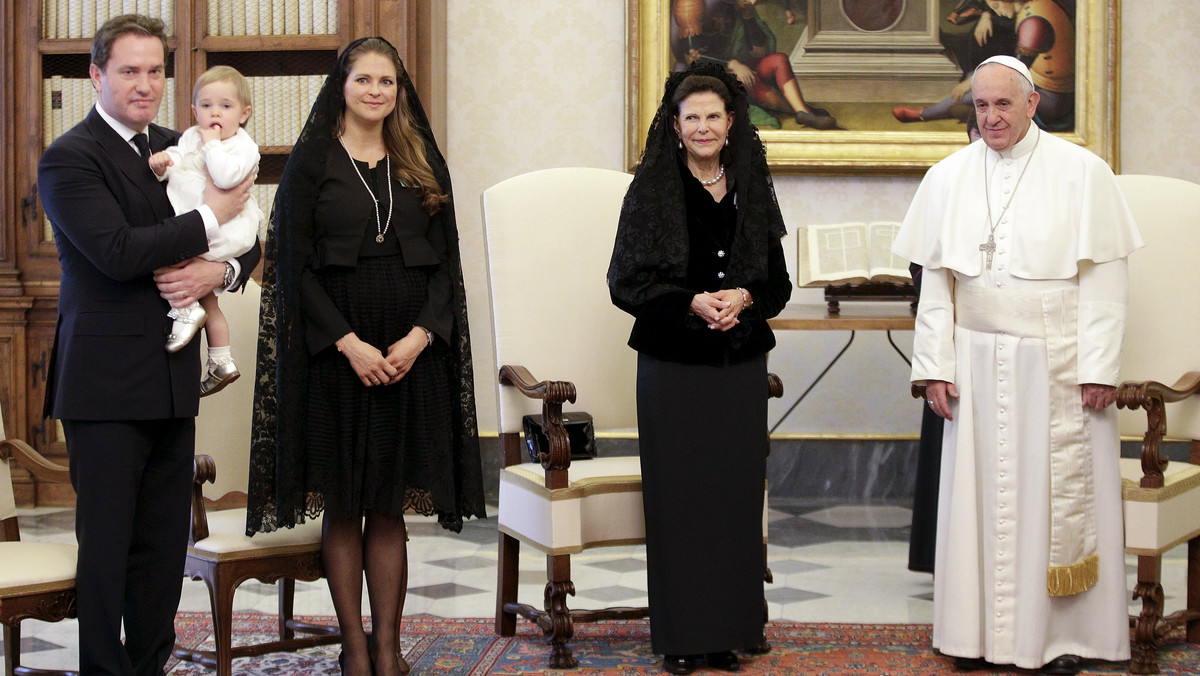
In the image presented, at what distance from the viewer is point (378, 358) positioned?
9.57ft

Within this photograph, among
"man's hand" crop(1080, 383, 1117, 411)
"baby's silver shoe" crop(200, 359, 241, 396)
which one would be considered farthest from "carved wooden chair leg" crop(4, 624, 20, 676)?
"man's hand" crop(1080, 383, 1117, 411)

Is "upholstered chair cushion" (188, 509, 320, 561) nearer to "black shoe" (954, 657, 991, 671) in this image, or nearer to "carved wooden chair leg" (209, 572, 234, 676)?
"carved wooden chair leg" (209, 572, 234, 676)

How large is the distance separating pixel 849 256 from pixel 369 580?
2.74 meters

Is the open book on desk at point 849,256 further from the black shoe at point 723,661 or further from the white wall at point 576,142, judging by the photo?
the black shoe at point 723,661

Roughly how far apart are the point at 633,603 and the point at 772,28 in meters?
3.16

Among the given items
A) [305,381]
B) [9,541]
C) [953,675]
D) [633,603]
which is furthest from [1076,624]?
[9,541]

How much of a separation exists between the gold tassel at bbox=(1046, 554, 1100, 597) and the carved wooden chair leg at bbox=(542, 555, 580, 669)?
4.49 ft

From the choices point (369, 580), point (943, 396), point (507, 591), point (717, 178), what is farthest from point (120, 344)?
point (943, 396)

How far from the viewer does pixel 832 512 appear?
573 cm

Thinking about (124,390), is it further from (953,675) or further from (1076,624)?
(1076,624)

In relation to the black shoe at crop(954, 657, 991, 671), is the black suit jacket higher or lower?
higher

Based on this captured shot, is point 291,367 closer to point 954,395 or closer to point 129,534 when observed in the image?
point 129,534

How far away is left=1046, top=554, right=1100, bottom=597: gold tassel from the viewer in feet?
10.8

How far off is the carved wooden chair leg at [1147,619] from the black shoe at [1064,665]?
0.49 feet
